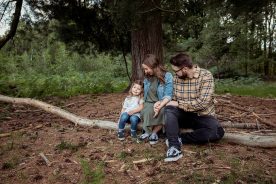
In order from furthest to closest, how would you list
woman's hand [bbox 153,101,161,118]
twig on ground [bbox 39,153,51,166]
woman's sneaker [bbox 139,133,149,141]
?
woman's sneaker [bbox 139,133,149,141] < woman's hand [bbox 153,101,161,118] < twig on ground [bbox 39,153,51,166]

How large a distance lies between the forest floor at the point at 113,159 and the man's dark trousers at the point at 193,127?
0.12 m

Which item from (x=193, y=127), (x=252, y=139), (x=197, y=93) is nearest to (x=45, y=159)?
(x=193, y=127)

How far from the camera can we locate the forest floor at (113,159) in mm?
3568

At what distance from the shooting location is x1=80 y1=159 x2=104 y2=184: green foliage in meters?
3.58

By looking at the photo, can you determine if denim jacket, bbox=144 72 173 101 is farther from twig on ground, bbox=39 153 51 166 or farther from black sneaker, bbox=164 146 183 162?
twig on ground, bbox=39 153 51 166

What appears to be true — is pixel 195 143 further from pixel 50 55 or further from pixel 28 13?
pixel 50 55

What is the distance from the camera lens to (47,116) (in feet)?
22.2

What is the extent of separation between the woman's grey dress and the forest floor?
10.4 inches

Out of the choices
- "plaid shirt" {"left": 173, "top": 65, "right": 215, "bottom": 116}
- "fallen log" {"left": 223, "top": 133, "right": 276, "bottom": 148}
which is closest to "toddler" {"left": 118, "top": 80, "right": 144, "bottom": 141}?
"plaid shirt" {"left": 173, "top": 65, "right": 215, "bottom": 116}

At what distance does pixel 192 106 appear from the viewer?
171 inches

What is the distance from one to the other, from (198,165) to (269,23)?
53.6 ft

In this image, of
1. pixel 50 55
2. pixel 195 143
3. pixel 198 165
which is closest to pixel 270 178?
pixel 198 165

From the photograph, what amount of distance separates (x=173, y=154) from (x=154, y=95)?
106cm

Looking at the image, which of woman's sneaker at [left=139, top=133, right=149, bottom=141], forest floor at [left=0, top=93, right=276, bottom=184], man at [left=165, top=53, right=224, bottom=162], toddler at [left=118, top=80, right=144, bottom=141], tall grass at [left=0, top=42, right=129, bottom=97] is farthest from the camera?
tall grass at [left=0, top=42, right=129, bottom=97]
